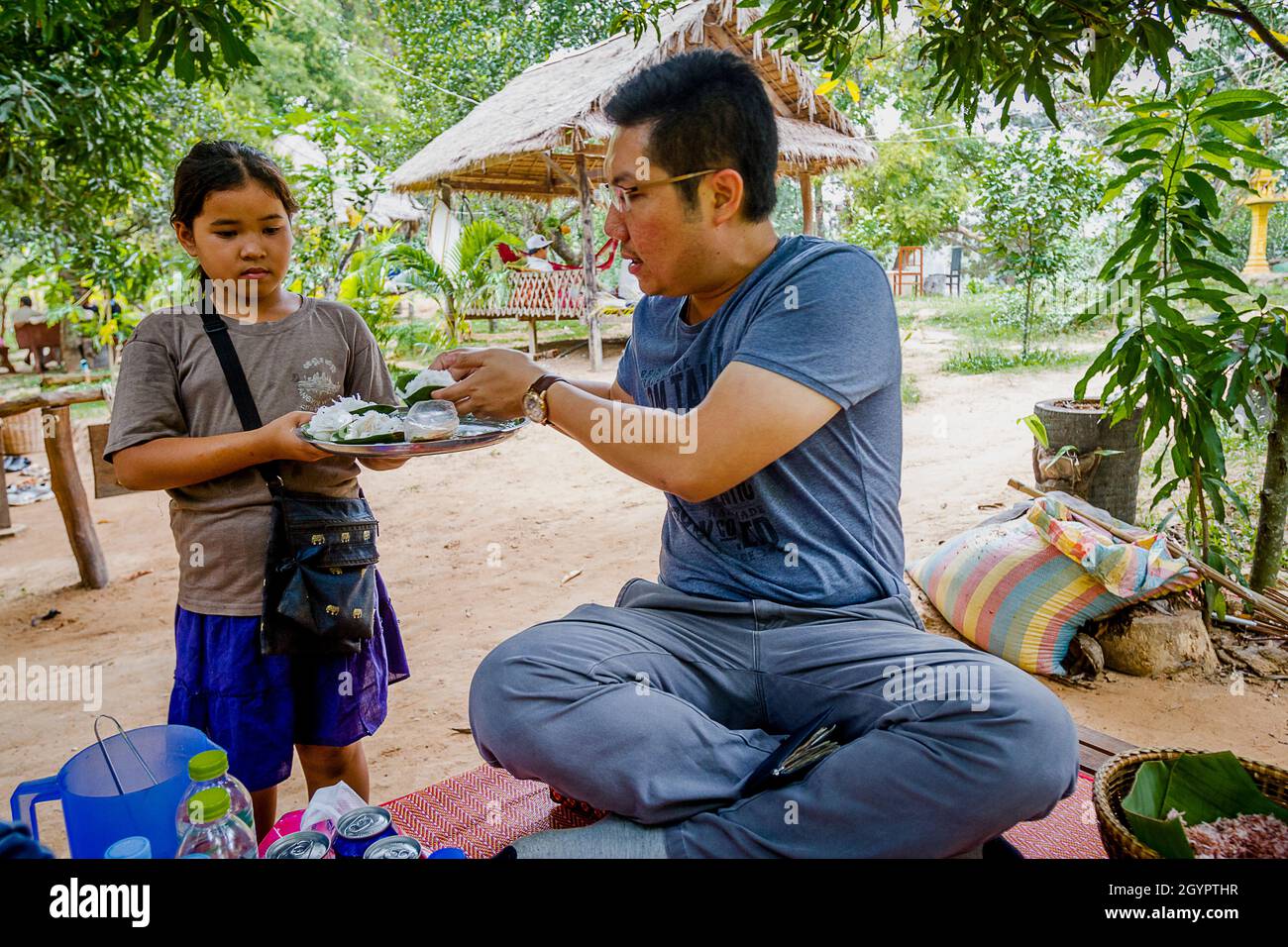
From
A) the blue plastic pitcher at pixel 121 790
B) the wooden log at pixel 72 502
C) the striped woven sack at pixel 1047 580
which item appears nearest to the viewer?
the blue plastic pitcher at pixel 121 790

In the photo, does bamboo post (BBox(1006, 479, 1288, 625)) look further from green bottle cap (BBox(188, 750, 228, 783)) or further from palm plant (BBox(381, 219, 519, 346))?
palm plant (BBox(381, 219, 519, 346))

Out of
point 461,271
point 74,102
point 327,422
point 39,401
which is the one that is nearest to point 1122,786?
point 327,422

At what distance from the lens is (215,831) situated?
51.7 inches

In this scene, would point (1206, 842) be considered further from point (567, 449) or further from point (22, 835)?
point (567, 449)

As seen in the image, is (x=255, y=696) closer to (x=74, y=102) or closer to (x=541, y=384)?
(x=541, y=384)

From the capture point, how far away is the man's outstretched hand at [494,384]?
1.76 m

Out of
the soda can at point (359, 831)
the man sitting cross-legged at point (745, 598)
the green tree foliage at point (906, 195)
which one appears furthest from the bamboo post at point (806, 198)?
the soda can at point (359, 831)

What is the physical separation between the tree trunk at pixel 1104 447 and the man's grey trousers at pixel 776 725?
2849 millimetres

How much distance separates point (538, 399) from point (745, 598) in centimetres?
56

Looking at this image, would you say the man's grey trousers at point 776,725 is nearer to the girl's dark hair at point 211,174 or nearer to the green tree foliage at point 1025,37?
the girl's dark hair at point 211,174

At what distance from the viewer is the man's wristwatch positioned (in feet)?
5.71

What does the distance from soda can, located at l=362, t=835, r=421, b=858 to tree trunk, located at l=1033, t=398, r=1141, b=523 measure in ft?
12.2
